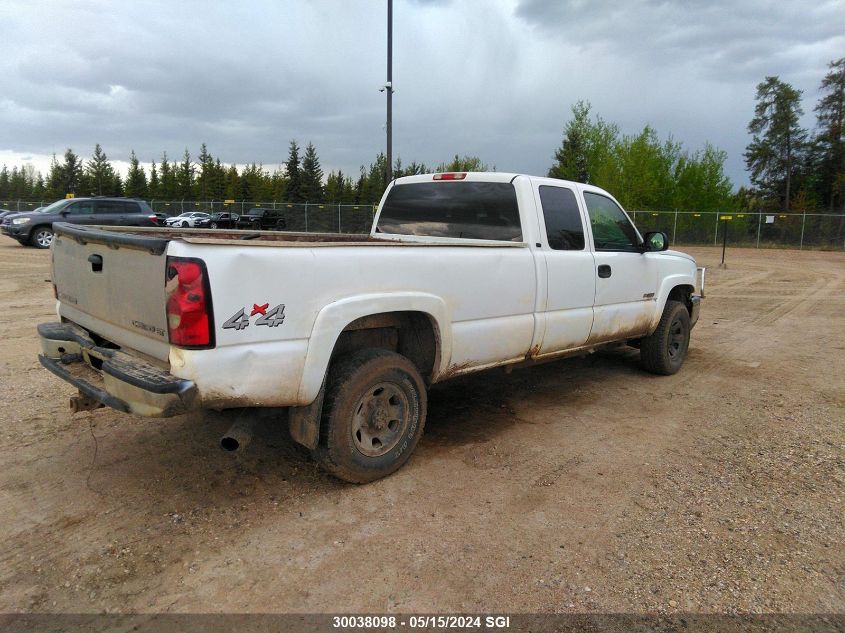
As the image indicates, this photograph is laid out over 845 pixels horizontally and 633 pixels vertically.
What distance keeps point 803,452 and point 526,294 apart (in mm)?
2319

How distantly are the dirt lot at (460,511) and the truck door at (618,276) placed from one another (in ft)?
2.36

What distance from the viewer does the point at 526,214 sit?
4.70 meters

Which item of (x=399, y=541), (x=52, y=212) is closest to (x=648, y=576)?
(x=399, y=541)

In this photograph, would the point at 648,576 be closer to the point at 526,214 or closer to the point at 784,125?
the point at 526,214

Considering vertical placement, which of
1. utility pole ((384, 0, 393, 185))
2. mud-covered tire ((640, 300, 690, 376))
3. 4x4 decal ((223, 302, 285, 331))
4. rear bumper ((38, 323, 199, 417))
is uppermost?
utility pole ((384, 0, 393, 185))

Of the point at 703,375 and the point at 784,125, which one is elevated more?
the point at 784,125

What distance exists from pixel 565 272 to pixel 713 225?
33.8 m

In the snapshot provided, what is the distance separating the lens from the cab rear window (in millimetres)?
4828

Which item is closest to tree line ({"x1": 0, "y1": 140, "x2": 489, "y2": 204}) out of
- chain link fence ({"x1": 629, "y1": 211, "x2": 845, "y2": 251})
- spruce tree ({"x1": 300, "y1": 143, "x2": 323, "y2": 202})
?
spruce tree ({"x1": 300, "y1": 143, "x2": 323, "y2": 202})

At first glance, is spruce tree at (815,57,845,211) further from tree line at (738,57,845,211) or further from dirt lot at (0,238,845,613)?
dirt lot at (0,238,845,613)

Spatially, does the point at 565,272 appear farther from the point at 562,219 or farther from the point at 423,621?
the point at 423,621

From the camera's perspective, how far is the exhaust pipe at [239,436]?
316cm

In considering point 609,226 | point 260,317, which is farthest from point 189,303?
point 609,226

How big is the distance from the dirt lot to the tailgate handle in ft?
3.46
